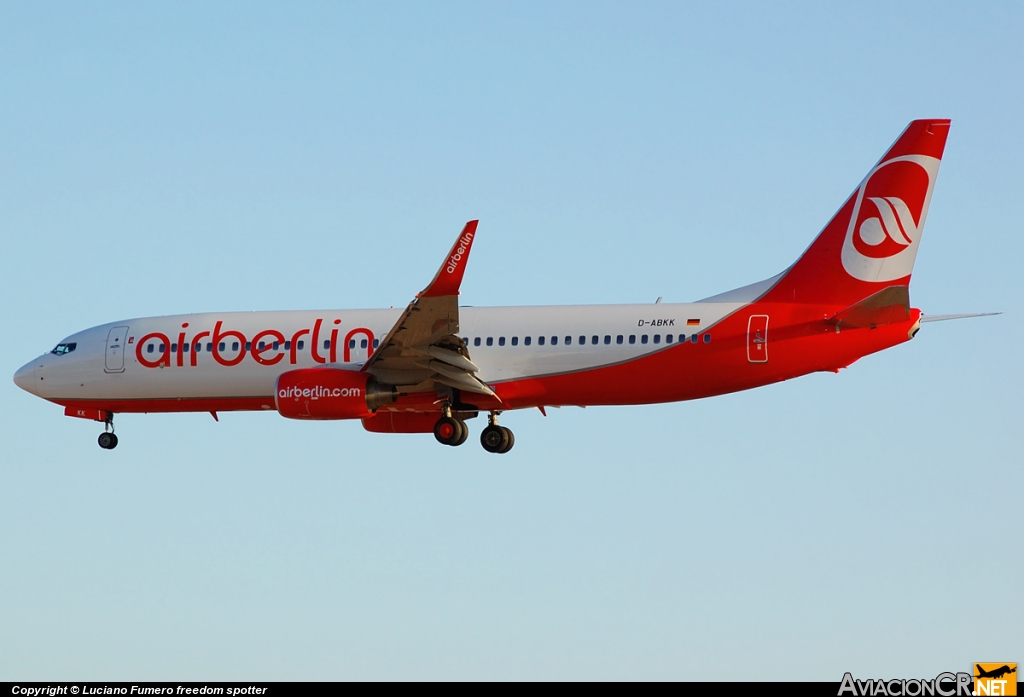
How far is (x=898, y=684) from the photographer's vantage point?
22.3 meters

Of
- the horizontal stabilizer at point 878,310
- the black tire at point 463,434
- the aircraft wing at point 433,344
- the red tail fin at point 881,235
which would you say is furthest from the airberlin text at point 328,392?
the horizontal stabilizer at point 878,310

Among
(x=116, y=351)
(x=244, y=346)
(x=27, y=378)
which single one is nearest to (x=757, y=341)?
(x=244, y=346)

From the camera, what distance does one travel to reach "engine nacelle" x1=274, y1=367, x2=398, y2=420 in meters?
35.5

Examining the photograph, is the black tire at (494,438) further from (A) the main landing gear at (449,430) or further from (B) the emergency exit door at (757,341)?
(B) the emergency exit door at (757,341)

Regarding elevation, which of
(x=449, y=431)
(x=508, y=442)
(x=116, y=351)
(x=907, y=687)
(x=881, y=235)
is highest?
(x=116, y=351)

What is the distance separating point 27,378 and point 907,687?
1038 inches

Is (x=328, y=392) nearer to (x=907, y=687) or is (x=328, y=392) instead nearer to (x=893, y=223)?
(x=893, y=223)

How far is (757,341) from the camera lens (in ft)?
113

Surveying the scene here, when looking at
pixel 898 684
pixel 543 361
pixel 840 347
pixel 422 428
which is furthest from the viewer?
pixel 422 428

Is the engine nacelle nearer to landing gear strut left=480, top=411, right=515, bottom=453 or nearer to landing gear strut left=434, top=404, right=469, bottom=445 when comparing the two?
landing gear strut left=434, top=404, right=469, bottom=445

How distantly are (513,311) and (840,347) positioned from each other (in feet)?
Answer: 25.7

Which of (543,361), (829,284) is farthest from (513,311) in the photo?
(829,284)

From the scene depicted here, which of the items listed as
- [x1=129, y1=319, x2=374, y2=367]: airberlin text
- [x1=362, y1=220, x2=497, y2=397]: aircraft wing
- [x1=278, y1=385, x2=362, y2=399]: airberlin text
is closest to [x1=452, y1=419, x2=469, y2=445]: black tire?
[x1=362, y1=220, x2=497, y2=397]: aircraft wing

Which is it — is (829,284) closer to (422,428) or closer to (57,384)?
(422,428)
